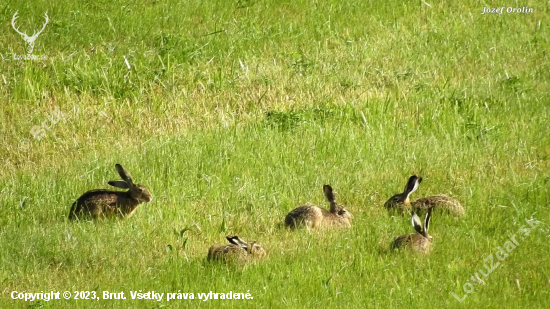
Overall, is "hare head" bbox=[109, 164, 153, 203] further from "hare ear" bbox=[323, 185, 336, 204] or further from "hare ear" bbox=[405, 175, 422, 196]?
"hare ear" bbox=[405, 175, 422, 196]

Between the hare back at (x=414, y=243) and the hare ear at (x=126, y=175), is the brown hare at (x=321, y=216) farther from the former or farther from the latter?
the hare ear at (x=126, y=175)

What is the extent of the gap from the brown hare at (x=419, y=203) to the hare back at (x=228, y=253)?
7.19 feet

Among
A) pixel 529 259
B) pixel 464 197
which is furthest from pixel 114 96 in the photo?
pixel 529 259

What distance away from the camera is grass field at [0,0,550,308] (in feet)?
29.0

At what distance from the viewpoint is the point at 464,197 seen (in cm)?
1066

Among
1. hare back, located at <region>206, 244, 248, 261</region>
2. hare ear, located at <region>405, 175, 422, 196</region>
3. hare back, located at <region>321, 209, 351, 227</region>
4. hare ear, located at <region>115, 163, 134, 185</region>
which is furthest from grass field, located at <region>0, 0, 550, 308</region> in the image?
hare ear, located at <region>115, 163, 134, 185</region>

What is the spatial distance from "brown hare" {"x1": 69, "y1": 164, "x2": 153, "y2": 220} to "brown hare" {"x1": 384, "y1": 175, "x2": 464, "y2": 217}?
2846 millimetres

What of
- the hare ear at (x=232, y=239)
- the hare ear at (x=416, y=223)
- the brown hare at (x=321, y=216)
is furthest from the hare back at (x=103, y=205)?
the hare ear at (x=416, y=223)

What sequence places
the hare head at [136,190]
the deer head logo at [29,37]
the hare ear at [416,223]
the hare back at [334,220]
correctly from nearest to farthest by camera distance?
the hare ear at [416,223], the hare back at [334,220], the hare head at [136,190], the deer head logo at [29,37]

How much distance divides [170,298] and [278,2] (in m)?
10.4

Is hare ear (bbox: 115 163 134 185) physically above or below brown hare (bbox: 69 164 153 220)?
above

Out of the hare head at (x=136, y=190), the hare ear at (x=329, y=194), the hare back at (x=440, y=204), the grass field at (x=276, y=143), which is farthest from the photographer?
the hare head at (x=136, y=190)

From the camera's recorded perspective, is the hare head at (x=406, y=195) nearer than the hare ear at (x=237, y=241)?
No

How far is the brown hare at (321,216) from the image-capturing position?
9750 mm
